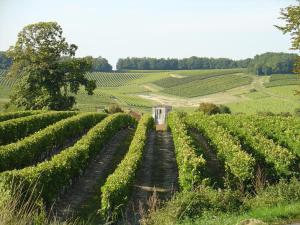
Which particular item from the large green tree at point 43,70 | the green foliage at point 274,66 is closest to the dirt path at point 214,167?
the large green tree at point 43,70

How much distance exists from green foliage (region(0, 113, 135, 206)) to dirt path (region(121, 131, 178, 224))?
3091mm

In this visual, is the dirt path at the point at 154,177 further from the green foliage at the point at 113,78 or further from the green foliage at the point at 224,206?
the green foliage at the point at 113,78

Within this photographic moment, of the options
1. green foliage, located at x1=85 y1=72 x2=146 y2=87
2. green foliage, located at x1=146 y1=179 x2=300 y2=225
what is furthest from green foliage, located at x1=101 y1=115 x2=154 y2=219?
green foliage, located at x1=85 y1=72 x2=146 y2=87

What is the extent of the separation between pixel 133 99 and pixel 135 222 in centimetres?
11165

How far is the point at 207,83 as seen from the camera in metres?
151

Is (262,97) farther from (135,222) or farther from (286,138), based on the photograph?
(135,222)

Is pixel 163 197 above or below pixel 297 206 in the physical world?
below

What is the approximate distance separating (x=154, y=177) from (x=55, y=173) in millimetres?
7398

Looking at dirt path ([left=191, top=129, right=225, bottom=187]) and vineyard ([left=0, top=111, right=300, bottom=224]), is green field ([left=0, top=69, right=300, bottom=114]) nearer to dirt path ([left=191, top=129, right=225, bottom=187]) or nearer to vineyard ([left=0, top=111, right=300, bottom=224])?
vineyard ([left=0, top=111, right=300, bottom=224])

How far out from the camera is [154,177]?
25219mm

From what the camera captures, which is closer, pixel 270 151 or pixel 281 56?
pixel 270 151

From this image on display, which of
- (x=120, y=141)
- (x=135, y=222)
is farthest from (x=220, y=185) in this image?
(x=120, y=141)

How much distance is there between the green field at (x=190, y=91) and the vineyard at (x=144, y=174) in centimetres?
6707

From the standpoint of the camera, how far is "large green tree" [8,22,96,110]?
5631cm
